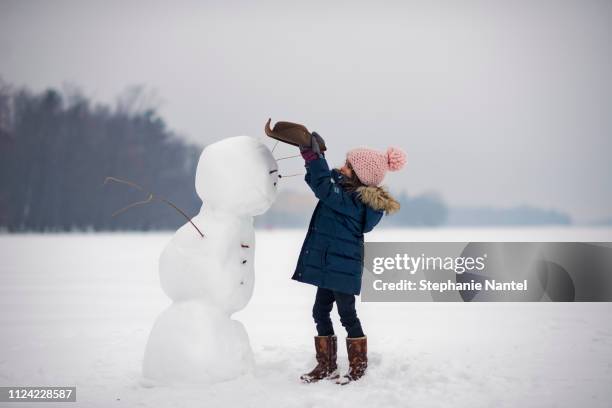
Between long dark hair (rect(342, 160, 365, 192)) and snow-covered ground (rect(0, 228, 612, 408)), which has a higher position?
long dark hair (rect(342, 160, 365, 192))

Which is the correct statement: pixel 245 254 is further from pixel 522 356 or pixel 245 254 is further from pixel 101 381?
pixel 522 356

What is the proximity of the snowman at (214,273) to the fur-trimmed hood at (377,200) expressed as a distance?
0.56 m

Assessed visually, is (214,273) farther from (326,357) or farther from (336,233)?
(326,357)

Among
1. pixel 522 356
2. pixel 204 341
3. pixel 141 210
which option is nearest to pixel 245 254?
pixel 204 341

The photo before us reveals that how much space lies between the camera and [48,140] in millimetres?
23672

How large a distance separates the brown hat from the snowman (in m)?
0.20

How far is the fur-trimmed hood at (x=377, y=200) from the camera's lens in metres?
3.01

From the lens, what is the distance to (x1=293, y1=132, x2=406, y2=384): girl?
2.95m

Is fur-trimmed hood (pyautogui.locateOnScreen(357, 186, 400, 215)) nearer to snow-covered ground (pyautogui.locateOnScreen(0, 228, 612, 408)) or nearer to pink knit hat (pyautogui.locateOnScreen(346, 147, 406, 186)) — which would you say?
pink knit hat (pyautogui.locateOnScreen(346, 147, 406, 186))

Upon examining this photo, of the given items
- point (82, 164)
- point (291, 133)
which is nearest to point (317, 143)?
point (291, 133)

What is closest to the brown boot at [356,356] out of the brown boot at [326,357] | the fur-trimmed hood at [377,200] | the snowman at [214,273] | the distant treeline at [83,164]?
the brown boot at [326,357]

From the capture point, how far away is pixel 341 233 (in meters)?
3.03

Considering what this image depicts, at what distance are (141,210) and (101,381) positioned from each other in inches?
781

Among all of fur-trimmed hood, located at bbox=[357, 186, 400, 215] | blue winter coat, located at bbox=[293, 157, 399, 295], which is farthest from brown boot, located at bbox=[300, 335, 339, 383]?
fur-trimmed hood, located at bbox=[357, 186, 400, 215]
